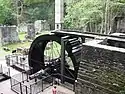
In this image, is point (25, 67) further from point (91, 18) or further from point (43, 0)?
point (43, 0)

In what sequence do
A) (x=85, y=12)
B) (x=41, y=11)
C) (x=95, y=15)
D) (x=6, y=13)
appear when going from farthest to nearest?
(x=41, y=11) → (x=6, y=13) → (x=95, y=15) → (x=85, y=12)

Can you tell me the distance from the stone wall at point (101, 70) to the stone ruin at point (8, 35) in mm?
15093

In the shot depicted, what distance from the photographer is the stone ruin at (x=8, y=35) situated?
1891 centimetres

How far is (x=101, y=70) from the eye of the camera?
5.15 m

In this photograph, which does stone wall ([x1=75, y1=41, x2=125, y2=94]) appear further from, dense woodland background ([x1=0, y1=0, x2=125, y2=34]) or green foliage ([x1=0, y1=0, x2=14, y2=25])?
green foliage ([x1=0, y1=0, x2=14, y2=25])

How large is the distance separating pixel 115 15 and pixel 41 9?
15.5 metres

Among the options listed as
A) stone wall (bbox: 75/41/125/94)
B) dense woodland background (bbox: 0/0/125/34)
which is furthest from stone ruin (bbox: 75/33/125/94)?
dense woodland background (bbox: 0/0/125/34)

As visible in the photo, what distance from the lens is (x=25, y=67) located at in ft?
39.7

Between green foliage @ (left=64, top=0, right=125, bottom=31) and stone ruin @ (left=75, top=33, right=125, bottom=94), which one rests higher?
green foliage @ (left=64, top=0, right=125, bottom=31)

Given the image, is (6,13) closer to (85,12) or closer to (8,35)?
(8,35)

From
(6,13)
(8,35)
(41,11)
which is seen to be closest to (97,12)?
(8,35)

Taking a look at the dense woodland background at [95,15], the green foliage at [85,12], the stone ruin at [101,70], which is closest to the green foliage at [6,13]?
the dense woodland background at [95,15]

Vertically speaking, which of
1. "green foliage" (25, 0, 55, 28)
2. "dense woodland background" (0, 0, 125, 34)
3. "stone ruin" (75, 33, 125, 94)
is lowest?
"stone ruin" (75, 33, 125, 94)

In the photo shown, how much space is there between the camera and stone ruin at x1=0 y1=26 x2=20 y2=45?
18.9 m
